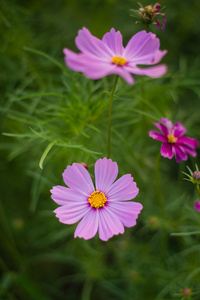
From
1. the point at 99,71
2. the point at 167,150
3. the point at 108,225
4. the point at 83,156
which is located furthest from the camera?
the point at 83,156

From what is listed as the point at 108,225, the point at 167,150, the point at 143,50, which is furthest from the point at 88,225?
the point at 143,50

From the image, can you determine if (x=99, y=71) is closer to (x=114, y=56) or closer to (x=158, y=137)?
(x=114, y=56)

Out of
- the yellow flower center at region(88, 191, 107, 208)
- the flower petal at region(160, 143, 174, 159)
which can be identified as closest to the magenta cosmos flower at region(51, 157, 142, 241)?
the yellow flower center at region(88, 191, 107, 208)

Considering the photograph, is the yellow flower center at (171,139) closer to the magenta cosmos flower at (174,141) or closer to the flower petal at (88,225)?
the magenta cosmos flower at (174,141)

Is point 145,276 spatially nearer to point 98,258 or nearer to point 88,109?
point 98,258

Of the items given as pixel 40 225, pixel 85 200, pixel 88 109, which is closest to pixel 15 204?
pixel 40 225

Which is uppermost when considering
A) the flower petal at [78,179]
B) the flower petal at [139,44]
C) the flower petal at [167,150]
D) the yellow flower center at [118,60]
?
the flower petal at [139,44]

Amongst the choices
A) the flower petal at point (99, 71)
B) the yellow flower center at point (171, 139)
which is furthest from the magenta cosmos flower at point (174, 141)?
the flower petal at point (99, 71)
